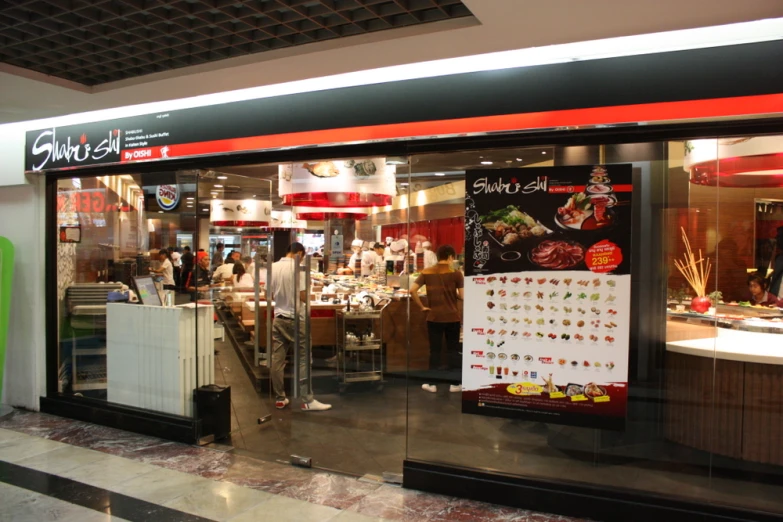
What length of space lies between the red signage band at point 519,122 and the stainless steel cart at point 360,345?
2.71 metres

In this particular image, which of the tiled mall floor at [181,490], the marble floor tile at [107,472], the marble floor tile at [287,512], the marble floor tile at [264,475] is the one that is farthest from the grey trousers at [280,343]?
the marble floor tile at [287,512]

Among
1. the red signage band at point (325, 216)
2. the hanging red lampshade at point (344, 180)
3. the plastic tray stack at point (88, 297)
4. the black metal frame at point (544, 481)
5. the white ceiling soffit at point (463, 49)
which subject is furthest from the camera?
the red signage band at point (325, 216)

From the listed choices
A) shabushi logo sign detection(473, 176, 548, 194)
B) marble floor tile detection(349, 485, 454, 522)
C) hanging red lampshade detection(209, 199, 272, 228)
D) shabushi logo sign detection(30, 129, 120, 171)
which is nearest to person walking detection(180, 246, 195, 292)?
hanging red lampshade detection(209, 199, 272, 228)

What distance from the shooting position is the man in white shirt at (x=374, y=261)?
582cm

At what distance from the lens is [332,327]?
7.29 metres

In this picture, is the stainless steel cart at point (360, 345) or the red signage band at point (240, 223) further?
the stainless steel cart at point (360, 345)

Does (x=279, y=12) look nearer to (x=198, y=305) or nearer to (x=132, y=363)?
(x=198, y=305)

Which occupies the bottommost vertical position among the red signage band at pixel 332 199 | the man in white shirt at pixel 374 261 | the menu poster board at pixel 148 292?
the menu poster board at pixel 148 292

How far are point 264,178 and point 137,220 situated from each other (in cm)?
130

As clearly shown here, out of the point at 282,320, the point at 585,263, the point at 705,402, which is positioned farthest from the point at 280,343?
the point at 705,402

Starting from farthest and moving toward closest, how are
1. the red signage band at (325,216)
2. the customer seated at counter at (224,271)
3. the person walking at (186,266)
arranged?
the red signage band at (325,216) → the customer seated at counter at (224,271) → the person walking at (186,266)

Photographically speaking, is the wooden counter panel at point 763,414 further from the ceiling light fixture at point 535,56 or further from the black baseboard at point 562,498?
the ceiling light fixture at point 535,56

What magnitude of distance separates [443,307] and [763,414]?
7.18ft

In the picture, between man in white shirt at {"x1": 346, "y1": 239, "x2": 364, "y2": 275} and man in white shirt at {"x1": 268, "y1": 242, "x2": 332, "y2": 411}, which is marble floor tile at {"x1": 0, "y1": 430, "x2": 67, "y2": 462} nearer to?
man in white shirt at {"x1": 268, "y1": 242, "x2": 332, "y2": 411}
